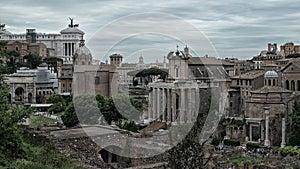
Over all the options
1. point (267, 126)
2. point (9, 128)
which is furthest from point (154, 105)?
point (9, 128)

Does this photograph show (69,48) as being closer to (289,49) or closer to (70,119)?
(289,49)

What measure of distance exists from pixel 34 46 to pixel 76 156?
50853 millimetres

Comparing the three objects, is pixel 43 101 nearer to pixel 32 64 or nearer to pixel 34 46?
pixel 32 64

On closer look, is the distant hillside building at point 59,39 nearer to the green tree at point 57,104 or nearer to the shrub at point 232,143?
the green tree at point 57,104

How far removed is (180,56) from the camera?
3509 centimetres

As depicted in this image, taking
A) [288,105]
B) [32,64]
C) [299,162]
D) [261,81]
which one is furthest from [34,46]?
[299,162]

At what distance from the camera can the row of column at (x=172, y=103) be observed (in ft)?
103

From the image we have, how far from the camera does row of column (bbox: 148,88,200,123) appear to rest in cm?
3139

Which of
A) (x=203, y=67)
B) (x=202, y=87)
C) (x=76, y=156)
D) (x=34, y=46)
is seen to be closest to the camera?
(x=76, y=156)

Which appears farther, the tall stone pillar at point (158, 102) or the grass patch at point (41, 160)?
the tall stone pillar at point (158, 102)

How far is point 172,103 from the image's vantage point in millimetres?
32781

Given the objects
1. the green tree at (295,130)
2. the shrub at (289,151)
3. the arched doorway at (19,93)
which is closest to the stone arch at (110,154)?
the shrub at (289,151)

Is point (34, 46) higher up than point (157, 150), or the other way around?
point (34, 46)

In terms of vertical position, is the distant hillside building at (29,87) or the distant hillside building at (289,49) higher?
the distant hillside building at (289,49)
